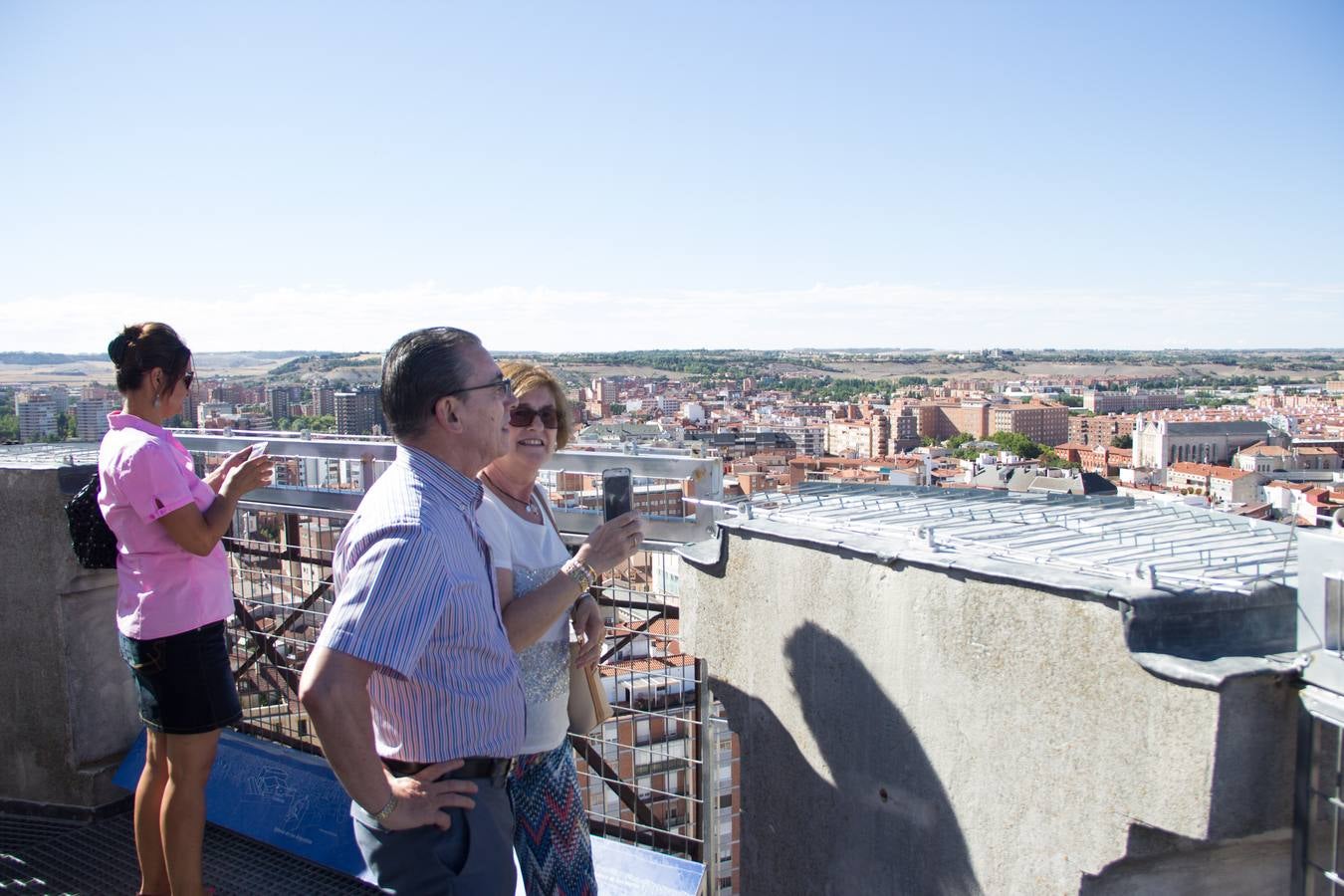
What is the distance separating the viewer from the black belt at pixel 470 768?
162 centimetres

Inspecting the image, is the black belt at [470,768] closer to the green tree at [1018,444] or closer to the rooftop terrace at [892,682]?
the rooftop terrace at [892,682]

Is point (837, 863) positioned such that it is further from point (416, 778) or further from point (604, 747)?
point (416, 778)

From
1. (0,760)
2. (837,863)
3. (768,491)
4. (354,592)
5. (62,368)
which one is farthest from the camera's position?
(62,368)

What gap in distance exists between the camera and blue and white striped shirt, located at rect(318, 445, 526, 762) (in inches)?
58.1

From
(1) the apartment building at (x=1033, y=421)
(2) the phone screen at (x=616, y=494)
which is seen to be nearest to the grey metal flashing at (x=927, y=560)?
(2) the phone screen at (x=616, y=494)

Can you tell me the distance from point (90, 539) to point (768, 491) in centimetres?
175

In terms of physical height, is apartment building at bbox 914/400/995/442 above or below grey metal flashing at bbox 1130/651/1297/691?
below

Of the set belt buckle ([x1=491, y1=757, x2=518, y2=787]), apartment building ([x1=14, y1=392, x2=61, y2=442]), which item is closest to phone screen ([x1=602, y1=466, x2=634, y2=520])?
belt buckle ([x1=491, y1=757, x2=518, y2=787])

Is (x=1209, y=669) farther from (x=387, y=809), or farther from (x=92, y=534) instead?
(x=92, y=534)

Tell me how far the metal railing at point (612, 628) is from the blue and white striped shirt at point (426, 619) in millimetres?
1048

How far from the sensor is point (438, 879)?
1584 mm

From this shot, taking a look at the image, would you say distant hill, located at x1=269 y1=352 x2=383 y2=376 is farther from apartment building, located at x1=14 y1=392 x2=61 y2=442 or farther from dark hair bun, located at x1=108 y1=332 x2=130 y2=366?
dark hair bun, located at x1=108 y1=332 x2=130 y2=366

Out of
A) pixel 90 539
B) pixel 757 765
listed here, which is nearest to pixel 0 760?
pixel 90 539

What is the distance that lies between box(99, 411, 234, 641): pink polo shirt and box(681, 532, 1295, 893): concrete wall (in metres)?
1.18
